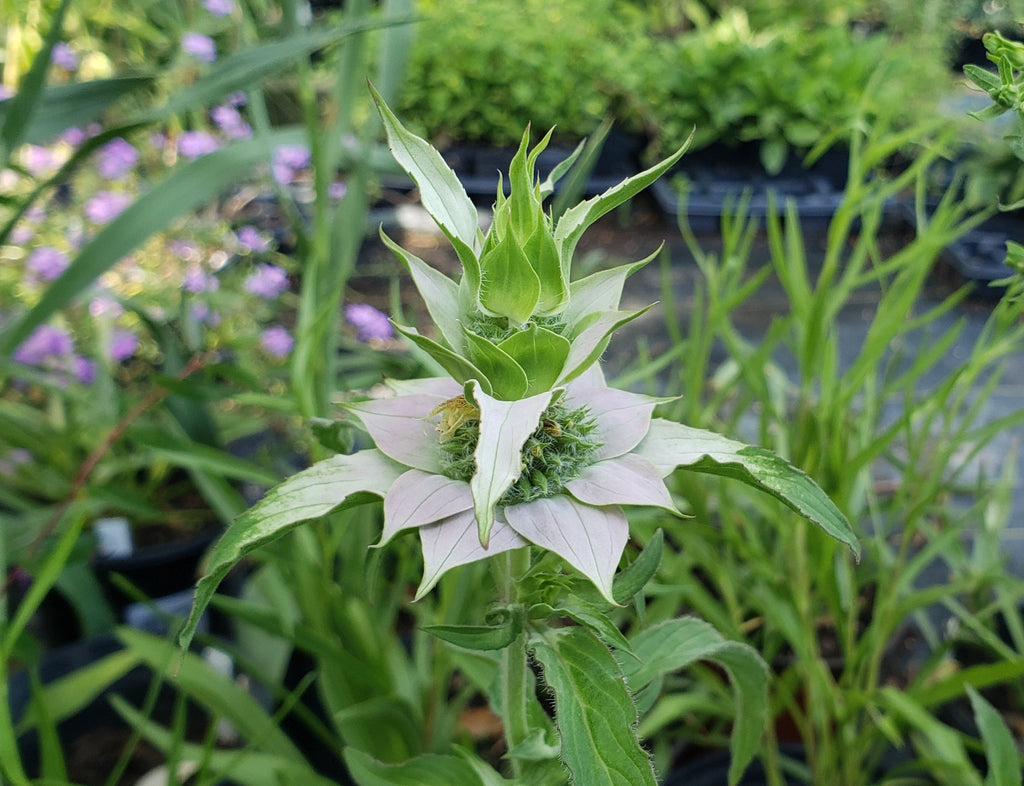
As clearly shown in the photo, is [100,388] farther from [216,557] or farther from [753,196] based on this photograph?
[753,196]

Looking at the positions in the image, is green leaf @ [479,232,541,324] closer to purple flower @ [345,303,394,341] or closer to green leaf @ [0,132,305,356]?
green leaf @ [0,132,305,356]

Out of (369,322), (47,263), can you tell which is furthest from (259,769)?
(47,263)

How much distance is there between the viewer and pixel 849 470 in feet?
2.19

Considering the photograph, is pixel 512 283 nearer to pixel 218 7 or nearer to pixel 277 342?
pixel 277 342

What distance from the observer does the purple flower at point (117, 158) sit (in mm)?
1463

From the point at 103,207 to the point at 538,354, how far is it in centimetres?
135

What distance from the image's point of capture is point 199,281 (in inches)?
53.1

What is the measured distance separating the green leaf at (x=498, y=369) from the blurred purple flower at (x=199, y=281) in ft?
3.28

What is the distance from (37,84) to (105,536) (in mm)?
611

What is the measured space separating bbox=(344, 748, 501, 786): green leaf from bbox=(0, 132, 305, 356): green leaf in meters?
0.52

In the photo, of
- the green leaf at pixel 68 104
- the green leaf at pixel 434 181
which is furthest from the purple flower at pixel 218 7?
the green leaf at pixel 434 181

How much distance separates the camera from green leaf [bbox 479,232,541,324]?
30 centimetres

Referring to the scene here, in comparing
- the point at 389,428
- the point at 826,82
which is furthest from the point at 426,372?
the point at 826,82

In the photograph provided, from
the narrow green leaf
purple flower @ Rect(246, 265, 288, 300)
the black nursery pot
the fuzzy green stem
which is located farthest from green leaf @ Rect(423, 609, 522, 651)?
purple flower @ Rect(246, 265, 288, 300)
